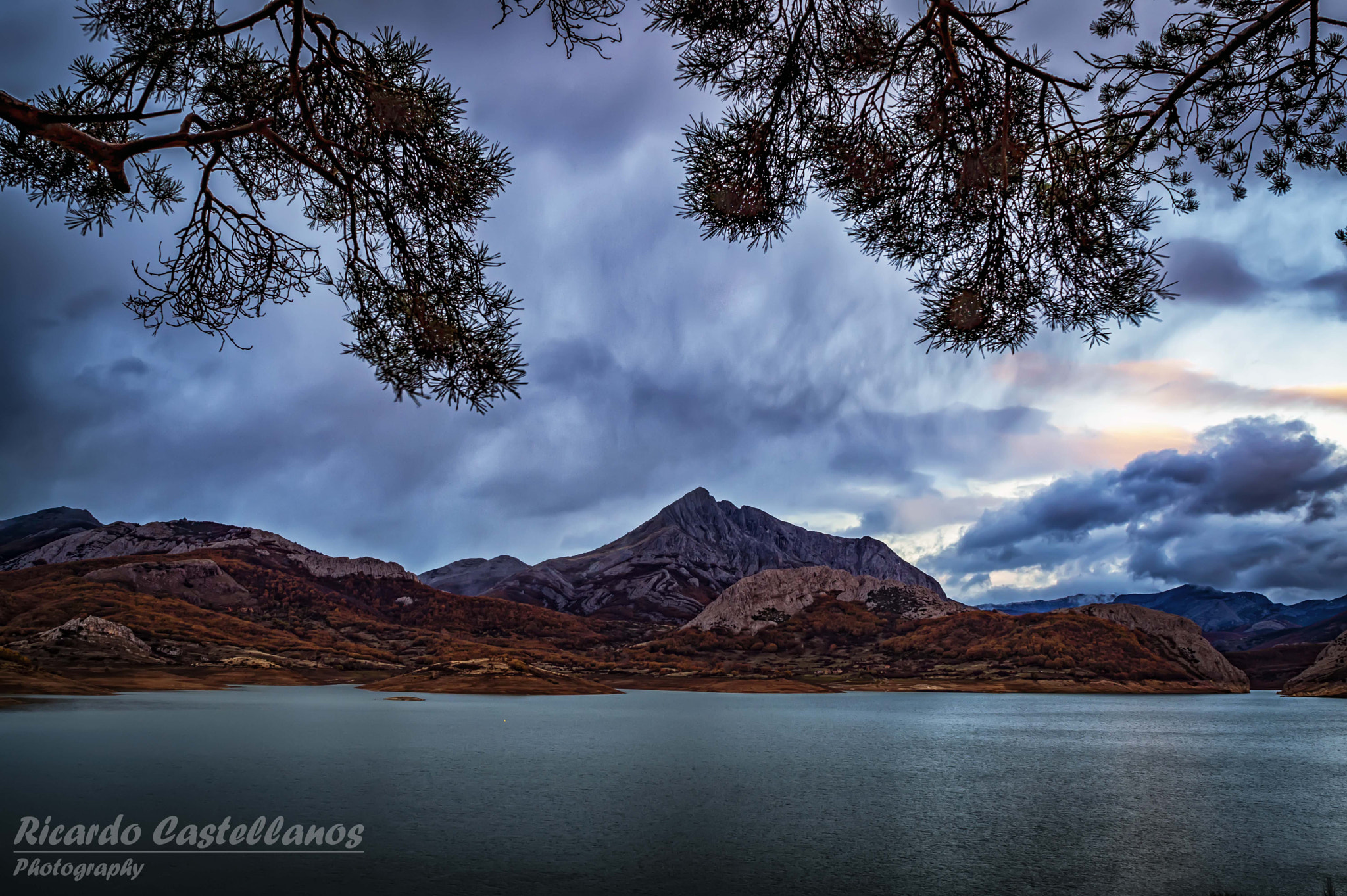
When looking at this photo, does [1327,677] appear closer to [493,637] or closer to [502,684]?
[502,684]

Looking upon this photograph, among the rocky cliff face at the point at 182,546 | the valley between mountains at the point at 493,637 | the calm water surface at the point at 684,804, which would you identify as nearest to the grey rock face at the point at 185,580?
the valley between mountains at the point at 493,637

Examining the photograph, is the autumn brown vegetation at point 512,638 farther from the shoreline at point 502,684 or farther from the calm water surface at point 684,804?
the calm water surface at point 684,804

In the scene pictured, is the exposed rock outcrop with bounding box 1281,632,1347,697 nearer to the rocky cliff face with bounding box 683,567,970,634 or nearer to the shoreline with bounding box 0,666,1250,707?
the shoreline with bounding box 0,666,1250,707

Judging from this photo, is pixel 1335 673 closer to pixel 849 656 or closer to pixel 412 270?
pixel 849 656

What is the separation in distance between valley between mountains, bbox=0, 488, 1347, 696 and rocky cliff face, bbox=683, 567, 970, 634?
0.49 m

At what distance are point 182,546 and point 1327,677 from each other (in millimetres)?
231865

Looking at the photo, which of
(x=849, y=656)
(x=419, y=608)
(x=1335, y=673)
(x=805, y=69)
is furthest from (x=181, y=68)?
(x=419, y=608)

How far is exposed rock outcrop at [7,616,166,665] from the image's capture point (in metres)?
78.6

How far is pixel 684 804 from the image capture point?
19594 millimetres

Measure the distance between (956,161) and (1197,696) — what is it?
145331 millimetres

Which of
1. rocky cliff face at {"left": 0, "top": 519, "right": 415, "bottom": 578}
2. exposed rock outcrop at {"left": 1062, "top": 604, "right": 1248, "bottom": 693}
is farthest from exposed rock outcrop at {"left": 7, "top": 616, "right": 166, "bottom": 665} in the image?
exposed rock outcrop at {"left": 1062, "top": 604, "right": 1248, "bottom": 693}

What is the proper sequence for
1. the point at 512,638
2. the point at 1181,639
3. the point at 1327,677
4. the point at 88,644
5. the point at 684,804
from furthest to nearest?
the point at 512,638, the point at 1181,639, the point at 1327,677, the point at 88,644, the point at 684,804

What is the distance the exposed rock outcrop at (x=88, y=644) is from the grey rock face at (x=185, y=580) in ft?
137

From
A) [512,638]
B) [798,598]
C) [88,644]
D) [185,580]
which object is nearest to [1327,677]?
[798,598]
